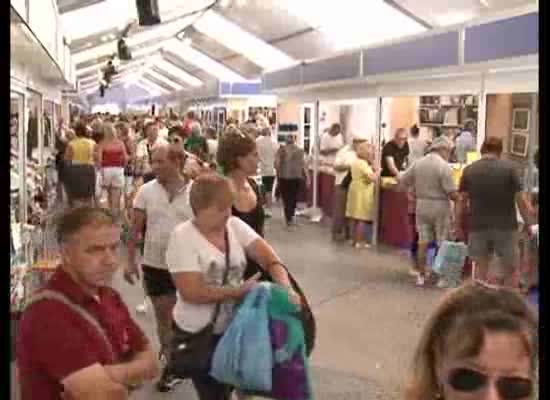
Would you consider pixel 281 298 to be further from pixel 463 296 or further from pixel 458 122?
pixel 458 122

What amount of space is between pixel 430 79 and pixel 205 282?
6.86m

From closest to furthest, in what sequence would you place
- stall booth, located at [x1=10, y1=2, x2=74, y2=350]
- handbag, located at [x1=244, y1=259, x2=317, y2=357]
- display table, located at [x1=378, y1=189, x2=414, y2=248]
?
handbag, located at [x1=244, y1=259, x2=317, y2=357] < stall booth, located at [x1=10, y1=2, x2=74, y2=350] < display table, located at [x1=378, y1=189, x2=414, y2=248]

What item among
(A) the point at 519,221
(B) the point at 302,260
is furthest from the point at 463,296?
(B) the point at 302,260

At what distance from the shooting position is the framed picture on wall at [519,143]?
789cm

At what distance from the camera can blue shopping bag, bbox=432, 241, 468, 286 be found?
24.5 ft

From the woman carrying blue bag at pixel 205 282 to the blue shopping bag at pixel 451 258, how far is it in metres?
4.33

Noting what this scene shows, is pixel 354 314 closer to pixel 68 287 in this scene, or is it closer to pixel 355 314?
pixel 355 314

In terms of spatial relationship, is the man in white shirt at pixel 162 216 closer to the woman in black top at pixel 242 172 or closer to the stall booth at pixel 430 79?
the woman in black top at pixel 242 172

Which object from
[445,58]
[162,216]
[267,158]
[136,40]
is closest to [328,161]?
[267,158]

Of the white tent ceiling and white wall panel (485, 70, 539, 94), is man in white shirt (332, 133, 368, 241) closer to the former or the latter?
the white tent ceiling

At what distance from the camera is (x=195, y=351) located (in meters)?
3.22

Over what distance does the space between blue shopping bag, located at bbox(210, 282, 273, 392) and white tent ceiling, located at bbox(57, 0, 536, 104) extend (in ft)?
18.3

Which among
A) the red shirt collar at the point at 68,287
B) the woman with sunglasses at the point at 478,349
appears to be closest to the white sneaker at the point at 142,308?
the red shirt collar at the point at 68,287

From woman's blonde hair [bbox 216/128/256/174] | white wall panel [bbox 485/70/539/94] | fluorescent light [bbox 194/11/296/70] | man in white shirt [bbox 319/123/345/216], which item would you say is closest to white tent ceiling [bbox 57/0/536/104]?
fluorescent light [bbox 194/11/296/70]
